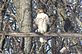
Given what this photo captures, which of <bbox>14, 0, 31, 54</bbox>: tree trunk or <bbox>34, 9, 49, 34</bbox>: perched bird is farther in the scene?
<bbox>14, 0, 31, 54</bbox>: tree trunk

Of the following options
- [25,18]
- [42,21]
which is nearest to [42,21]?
[42,21]

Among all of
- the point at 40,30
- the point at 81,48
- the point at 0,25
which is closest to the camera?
the point at 40,30

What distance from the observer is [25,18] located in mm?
7812

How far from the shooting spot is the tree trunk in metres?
7.66

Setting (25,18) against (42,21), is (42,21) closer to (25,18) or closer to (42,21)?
(42,21)

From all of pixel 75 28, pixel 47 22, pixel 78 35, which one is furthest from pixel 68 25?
pixel 78 35

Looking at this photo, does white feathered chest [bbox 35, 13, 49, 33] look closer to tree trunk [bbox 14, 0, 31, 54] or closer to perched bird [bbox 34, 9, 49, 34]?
perched bird [bbox 34, 9, 49, 34]

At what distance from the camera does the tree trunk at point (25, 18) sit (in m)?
7.66

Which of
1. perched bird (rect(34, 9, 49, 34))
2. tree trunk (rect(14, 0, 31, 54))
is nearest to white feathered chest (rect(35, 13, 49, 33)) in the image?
perched bird (rect(34, 9, 49, 34))

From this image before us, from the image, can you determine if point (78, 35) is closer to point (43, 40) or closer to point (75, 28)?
point (43, 40)

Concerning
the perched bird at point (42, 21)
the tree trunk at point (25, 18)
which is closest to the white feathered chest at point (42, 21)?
the perched bird at point (42, 21)

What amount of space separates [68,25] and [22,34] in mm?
3072

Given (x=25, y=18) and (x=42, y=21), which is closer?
(x=42, y=21)

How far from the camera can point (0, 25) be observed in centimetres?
848
